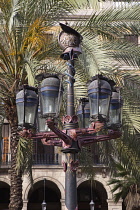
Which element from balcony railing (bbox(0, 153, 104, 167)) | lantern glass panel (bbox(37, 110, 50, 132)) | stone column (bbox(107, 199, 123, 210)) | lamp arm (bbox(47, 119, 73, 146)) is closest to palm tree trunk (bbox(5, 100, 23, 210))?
lantern glass panel (bbox(37, 110, 50, 132))

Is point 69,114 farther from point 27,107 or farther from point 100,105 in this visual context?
point 27,107

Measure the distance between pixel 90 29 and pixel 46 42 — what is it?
133cm

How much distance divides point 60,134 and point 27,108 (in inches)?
35.7

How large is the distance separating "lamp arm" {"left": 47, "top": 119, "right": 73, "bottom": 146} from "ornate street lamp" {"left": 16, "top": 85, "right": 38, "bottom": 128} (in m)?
0.77

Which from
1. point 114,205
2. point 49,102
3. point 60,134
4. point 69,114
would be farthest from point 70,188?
point 114,205

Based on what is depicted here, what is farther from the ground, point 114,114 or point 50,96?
point 50,96

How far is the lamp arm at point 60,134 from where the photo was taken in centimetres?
575

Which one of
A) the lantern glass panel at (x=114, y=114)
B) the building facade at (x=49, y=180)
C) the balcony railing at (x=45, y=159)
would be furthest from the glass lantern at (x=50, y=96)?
the balcony railing at (x=45, y=159)

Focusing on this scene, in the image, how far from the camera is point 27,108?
256 inches

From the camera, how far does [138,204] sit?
65.1 feet

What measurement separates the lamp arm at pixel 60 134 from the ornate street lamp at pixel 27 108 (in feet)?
2.54

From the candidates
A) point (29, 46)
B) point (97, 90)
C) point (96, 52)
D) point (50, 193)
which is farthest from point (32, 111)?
point (50, 193)

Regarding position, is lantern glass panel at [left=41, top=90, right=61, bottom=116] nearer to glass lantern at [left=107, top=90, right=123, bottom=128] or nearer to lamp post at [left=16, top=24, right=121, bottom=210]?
lamp post at [left=16, top=24, right=121, bottom=210]

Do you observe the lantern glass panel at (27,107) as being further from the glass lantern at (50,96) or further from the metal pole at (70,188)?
the metal pole at (70,188)
